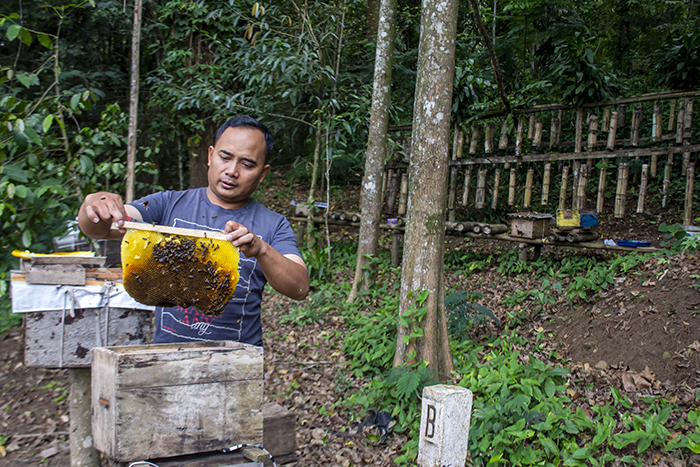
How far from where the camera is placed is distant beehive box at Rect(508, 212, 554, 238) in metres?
7.31

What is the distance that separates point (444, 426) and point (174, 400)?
220cm

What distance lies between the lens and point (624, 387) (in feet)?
14.5

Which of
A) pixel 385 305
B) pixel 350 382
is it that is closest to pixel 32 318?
pixel 350 382

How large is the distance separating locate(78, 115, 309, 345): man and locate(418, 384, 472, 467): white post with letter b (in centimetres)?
160

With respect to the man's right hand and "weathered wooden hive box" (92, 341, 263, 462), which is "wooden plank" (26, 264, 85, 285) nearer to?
the man's right hand

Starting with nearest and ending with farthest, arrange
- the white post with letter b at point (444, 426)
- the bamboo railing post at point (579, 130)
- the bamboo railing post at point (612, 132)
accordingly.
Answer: the white post with letter b at point (444, 426) < the bamboo railing post at point (612, 132) < the bamboo railing post at point (579, 130)

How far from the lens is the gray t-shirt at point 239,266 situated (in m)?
2.29

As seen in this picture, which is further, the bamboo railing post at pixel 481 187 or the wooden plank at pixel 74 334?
the bamboo railing post at pixel 481 187

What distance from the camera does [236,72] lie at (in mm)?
9547

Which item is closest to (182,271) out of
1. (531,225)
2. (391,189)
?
(531,225)

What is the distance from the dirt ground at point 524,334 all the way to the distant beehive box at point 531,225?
2.75 ft

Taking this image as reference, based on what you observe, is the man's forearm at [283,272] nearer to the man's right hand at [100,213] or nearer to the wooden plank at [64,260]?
the man's right hand at [100,213]

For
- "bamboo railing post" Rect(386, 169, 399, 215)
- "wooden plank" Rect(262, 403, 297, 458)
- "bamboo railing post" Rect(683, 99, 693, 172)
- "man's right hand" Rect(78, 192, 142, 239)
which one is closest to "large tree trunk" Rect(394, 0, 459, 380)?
"wooden plank" Rect(262, 403, 297, 458)

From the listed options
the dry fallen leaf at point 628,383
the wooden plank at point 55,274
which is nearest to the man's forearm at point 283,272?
the wooden plank at point 55,274
